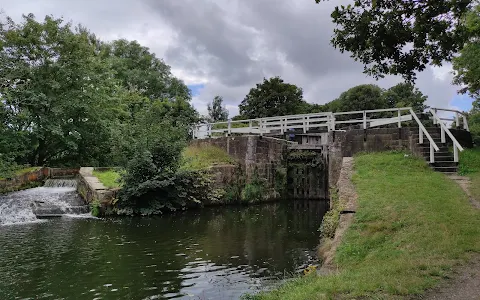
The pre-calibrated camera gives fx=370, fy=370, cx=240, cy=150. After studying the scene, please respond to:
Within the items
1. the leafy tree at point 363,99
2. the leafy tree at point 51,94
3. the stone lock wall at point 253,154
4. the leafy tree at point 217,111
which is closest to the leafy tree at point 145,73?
the leafy tree at point 217,111

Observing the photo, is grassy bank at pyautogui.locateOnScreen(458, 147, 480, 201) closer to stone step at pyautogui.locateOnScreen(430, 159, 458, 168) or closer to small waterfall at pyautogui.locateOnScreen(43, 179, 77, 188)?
stone step at pyautogui.locateOnScreen(430, 159, 458, 168)

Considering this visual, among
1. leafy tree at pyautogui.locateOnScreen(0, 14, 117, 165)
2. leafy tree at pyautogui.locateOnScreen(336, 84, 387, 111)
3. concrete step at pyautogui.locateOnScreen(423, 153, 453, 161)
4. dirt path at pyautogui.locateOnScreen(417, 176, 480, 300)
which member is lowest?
dirt path at pyautogui.locateOnScreen(417, 176, 480, 300)

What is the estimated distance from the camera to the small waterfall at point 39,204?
14.1m

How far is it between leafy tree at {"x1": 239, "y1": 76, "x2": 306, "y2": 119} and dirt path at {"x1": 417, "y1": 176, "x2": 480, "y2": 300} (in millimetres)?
38053

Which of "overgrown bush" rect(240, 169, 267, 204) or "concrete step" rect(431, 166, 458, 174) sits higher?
"concrete step" rect(431, 166, 458, 174)

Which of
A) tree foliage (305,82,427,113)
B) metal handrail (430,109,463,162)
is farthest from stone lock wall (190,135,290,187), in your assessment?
tree foliage (305,82,427,113)

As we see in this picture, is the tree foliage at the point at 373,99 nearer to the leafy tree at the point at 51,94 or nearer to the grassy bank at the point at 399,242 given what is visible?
the leafy tree at the point at 51,94

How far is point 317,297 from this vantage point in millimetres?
4516

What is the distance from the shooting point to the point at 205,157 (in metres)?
20.3

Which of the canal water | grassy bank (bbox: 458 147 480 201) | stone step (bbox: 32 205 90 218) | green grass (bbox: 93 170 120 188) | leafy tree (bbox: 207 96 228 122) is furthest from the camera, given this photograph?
leafy tree (bbox: 207 96 228 122)

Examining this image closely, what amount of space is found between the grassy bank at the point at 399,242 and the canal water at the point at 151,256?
5.00ft

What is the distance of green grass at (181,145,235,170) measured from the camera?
18708 mm

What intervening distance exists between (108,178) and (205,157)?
17.1 feet

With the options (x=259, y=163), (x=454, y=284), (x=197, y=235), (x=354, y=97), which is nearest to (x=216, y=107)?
(x=354, y=97)
